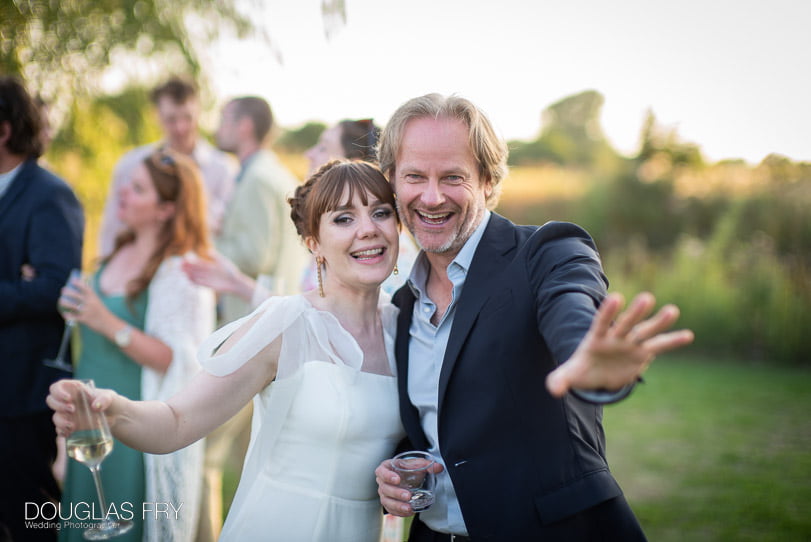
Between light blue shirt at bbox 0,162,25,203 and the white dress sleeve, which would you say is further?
light blue shirt at bbox 0,162,25,203

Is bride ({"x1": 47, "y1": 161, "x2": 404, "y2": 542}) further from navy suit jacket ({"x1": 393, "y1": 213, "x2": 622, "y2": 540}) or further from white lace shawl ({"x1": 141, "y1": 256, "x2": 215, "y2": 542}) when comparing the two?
white lace shawl ({"x1": 141, "y1": 256, "x2": 215, "y2": 542})

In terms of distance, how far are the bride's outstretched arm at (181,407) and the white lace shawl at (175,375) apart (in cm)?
118

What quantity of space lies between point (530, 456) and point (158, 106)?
16.5 feet

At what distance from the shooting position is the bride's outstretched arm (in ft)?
7.04

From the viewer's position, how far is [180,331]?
3572 mm

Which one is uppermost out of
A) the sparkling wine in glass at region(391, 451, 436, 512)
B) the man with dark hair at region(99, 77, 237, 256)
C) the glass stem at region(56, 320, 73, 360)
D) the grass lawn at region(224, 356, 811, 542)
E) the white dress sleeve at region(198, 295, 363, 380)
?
the man with dark hair at region(99, 77, 237, 256)

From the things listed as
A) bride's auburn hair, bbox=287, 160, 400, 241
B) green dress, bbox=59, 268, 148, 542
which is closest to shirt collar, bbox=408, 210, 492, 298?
bride's auburn hair, bbox=287, 160, 400, 241

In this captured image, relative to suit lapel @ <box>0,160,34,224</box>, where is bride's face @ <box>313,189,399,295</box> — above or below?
below

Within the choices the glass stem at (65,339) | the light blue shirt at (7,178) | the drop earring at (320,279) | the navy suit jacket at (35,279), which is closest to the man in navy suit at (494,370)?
the drop earring at (320,279)

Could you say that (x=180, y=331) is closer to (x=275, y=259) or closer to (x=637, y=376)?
(x=275, y=259)

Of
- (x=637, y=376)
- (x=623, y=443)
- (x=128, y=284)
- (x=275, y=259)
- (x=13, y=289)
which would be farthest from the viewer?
→ (x=623, y=443)

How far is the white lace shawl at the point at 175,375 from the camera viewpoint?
132 inches

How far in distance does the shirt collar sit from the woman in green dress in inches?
60.2

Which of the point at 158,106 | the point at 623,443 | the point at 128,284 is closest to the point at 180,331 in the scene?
the point at 128,284
